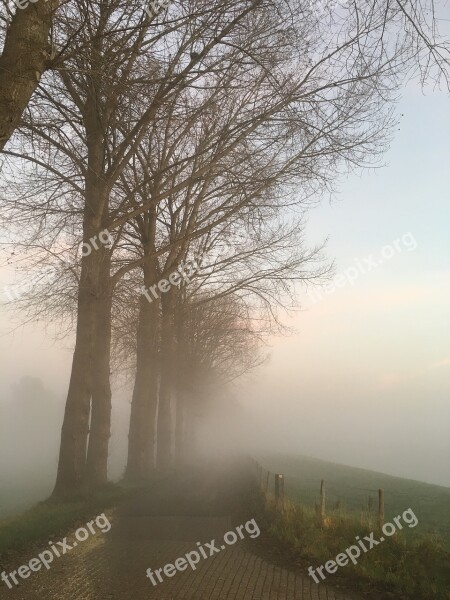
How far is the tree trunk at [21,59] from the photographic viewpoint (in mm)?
6793

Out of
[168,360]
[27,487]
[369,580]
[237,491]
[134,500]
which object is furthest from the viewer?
[27,487]

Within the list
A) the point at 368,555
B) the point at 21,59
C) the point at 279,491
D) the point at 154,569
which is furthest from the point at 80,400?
the point at 21,59

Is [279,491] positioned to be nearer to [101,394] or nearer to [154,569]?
[154,569]

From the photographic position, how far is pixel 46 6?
23.4ft

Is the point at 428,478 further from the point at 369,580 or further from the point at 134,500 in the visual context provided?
the point at 369,580

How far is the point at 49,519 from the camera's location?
1042 cm

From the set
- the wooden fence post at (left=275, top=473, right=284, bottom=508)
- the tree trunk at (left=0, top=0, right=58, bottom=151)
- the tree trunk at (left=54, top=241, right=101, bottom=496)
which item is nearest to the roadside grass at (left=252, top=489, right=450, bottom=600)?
the wooden fence post at (left=275, top=473, right=284, bottom=508)

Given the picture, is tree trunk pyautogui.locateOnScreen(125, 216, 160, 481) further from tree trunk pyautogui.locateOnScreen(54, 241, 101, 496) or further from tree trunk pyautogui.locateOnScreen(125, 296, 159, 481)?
tree trunk pyautogui.locateOnScreen(54, 241, 101, 496)

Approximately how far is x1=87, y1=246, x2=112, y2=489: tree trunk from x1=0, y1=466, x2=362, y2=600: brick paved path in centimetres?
393

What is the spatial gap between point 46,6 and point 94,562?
7.58m

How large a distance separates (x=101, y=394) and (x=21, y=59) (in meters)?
10.4

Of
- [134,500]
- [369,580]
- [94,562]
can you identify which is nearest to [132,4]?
[94,562]

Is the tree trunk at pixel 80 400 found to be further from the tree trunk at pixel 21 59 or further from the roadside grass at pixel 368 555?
the tree trunk at pixel 21 59

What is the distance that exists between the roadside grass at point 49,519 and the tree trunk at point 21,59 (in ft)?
20.2
